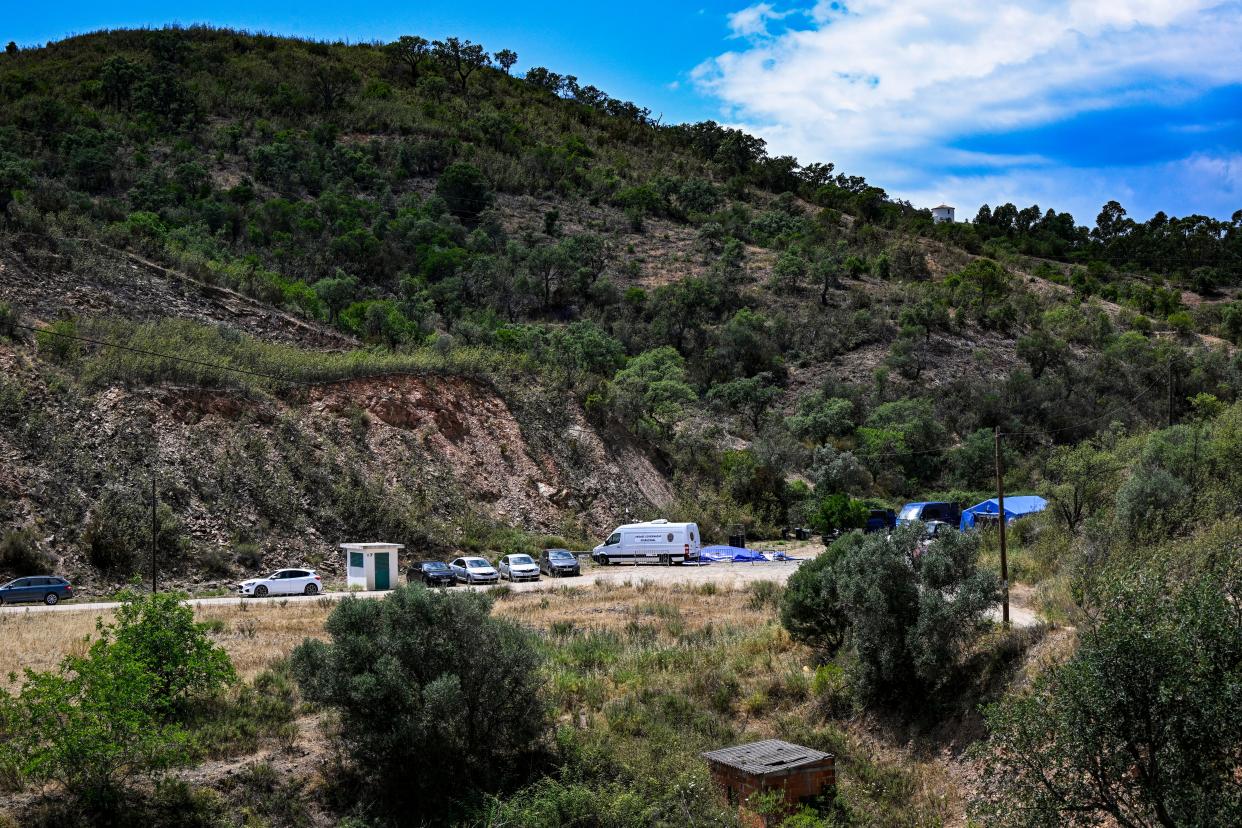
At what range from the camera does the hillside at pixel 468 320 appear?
111 ft

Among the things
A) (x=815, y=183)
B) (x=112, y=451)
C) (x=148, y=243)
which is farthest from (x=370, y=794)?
(x=815, y=183)

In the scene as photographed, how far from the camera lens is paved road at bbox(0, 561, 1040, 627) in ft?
75.8

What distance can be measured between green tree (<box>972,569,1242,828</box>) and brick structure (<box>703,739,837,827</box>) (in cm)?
434

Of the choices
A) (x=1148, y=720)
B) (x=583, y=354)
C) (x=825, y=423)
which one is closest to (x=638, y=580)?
(x=1148, y=720)

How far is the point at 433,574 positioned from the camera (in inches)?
1238

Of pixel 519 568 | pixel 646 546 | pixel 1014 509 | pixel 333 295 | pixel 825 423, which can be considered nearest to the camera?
pixel 519 568

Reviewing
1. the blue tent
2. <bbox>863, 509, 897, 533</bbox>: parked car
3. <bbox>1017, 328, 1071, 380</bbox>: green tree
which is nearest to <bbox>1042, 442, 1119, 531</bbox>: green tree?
the blue tent

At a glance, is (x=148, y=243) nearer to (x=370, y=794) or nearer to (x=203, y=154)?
(x=203, y=154)

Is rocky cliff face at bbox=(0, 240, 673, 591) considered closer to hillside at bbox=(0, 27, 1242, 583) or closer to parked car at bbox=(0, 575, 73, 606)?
hillside at bbox=(0, 27, 1242, 583)

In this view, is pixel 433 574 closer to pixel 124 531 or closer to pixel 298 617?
pixel 298 617

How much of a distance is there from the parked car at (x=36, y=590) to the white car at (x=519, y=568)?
13.4 meters

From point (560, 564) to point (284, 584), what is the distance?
33.1 feet

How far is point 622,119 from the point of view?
12419 cm

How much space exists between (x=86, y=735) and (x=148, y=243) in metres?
37.9
